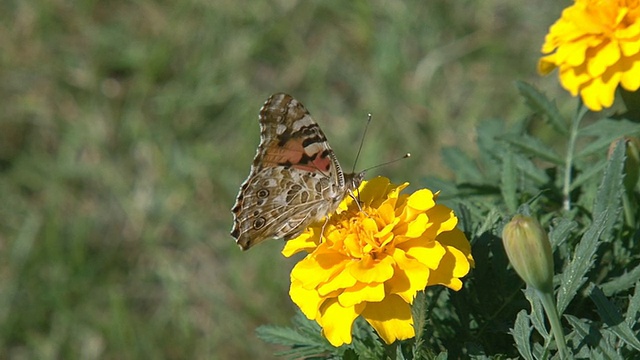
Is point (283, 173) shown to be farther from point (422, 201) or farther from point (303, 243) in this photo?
point (422, 201)

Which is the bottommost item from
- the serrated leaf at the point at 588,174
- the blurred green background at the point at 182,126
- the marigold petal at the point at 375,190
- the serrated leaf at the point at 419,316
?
the serrated leaf at the point at 419,316

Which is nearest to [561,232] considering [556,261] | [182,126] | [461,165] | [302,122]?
[556,261]

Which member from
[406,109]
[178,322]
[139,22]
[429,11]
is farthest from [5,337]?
[429,11]

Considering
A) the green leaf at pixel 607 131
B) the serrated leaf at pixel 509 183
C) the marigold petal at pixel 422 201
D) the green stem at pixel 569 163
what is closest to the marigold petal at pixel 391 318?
the marigold petal at pixel 422 201

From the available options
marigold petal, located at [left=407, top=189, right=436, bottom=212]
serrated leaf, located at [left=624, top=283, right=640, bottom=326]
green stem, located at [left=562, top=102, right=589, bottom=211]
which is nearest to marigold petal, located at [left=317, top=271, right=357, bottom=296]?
marigold petal, located at [left=407, top=189, right=436, bottom=212]

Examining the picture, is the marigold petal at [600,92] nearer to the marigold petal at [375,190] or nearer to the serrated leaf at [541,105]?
the serrated leaf at [541,105]

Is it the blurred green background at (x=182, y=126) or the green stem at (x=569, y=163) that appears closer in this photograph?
the green stem at (x=569, y=163)

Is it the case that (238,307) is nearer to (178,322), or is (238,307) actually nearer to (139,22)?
(178,322)
